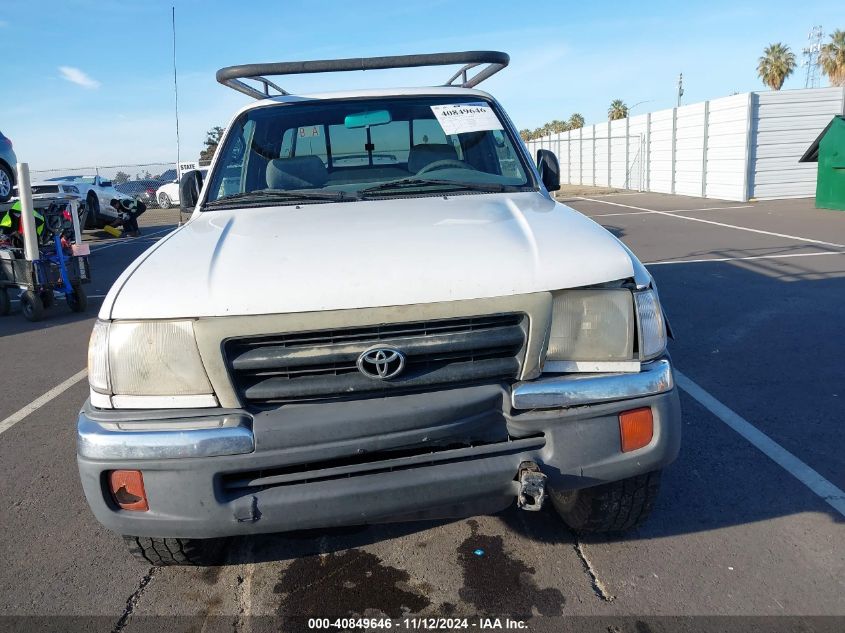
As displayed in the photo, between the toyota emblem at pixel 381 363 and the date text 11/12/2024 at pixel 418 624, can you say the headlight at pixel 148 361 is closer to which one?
the toyota emblem at pixel 381 363

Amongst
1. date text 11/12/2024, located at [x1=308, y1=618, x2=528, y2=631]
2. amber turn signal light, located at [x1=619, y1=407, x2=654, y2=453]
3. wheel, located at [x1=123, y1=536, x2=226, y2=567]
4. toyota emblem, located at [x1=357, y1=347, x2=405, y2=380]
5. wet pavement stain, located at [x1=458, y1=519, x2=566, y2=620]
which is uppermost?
toyota emblem, located at [x1=357, y1=347, x2=405, y2=380]

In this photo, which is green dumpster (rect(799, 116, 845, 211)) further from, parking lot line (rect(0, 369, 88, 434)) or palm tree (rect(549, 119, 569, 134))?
palm tree (rect(549, 119, 569, 134))

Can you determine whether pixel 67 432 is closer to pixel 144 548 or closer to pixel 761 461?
pixel 144 548

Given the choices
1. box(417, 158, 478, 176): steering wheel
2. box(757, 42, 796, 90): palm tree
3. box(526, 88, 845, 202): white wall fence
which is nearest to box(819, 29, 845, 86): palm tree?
box(757, 42, 796, 90): palm tree

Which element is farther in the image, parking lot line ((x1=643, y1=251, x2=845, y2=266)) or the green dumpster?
the green dumpster

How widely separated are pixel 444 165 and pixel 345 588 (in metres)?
2.27

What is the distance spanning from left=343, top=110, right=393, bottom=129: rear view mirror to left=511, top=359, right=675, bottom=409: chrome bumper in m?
2.22

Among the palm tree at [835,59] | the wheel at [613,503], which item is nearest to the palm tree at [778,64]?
the palm tree at [835,59]

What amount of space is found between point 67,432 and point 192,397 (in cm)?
284

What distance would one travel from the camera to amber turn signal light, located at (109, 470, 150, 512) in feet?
7.66

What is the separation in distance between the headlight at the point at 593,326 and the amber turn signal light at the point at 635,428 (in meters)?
0.20

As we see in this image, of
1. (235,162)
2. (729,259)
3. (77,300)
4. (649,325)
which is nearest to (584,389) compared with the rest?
(649,325)

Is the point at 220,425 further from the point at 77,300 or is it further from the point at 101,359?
the point at 77,300

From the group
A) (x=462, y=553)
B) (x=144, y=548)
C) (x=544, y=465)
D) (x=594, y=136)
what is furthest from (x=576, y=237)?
(x=594, y=136)
